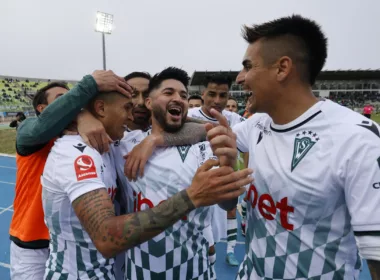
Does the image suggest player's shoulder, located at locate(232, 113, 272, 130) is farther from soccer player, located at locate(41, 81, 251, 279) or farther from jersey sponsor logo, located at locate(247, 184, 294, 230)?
soccer player, located at locate(41, 81, 251, 279)

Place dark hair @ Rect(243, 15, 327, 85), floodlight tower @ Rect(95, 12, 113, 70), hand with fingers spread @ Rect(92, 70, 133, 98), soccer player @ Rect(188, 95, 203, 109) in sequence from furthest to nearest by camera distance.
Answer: floodlight tower @ Rect(95, 12, 113, 70) < soccer player @ Rect(188, 95, 203, 109) < hand with fingers spread @ Rect(92, 70, 133, 98) < dark hair @ Rect(243, 15, 327, 85)

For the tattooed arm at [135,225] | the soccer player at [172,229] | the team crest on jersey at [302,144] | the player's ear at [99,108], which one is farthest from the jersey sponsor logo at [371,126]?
the player's ear at [99,108]

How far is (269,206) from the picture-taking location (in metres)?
1.42

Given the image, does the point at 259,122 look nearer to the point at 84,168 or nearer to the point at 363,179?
the point at 363,179

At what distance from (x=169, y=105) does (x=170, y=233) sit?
1024 millimetres

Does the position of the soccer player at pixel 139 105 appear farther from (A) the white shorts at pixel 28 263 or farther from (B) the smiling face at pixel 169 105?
(A) the white shorts at pixel 28 263

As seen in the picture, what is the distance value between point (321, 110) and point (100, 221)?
1186 mm

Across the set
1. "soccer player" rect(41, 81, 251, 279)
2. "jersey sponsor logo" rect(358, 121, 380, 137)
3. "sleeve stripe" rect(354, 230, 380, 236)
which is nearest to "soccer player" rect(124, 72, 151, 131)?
"soccer player" rect(41, 81, 251, 279)

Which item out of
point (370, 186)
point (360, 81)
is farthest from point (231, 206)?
point (360, 81)

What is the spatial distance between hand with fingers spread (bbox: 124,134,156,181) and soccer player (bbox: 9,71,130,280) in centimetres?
33

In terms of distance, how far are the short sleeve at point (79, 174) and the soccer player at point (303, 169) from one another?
653 millimetres

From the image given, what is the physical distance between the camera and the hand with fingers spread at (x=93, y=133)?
1.64 metres

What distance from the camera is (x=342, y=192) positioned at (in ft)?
3.96

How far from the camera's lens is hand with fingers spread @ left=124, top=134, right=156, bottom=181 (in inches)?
72.6
